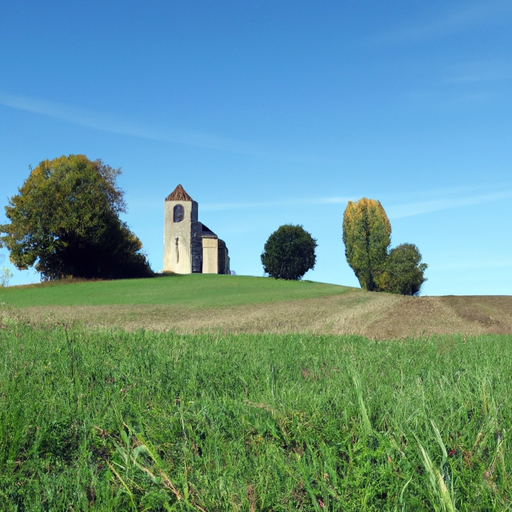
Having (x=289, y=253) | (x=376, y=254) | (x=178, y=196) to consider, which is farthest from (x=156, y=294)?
(x=376, y=254)

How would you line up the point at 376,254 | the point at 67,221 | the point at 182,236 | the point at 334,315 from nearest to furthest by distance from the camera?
the point at 334,315
the point at 67,221
the point at 376,254
the point at 182,236

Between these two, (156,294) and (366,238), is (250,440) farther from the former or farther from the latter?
(366,238)

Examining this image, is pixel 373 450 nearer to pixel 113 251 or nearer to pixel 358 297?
pixel 358 297

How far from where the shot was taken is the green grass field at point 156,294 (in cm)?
2891

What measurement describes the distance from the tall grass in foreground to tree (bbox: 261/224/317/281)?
168 feet

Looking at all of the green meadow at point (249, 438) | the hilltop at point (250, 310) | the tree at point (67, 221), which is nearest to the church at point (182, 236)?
the tree at point (67, 221)

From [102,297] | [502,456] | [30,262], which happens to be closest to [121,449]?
[502,456]

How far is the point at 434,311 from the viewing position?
2270 centimetres

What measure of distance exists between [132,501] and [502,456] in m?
2.18

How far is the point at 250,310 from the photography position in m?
24.5

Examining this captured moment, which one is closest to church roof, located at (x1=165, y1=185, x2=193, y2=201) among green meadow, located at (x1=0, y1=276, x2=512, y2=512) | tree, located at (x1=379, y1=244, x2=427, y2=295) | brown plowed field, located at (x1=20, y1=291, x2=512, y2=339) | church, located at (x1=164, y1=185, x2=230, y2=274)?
church, located at (x1=164, y1=185, x2=230, y2=274)

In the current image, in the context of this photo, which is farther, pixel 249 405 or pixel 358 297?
pixel 358 297

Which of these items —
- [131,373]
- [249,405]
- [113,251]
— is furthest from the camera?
[113,251]

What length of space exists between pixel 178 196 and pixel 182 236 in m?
5.57
